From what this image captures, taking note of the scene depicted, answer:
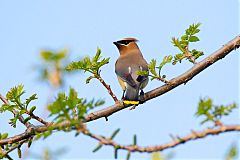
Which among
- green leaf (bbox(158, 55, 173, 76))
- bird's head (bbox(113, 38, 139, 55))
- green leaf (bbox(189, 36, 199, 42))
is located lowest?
bird's head (bbox(113, 38, 139, 55))

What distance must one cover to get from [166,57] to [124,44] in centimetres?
391

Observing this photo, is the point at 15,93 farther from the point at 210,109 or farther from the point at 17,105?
the point at 210,109

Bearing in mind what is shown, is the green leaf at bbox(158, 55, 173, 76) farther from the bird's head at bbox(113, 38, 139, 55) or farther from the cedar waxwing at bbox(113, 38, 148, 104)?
the bird's head at bbox(113, 38, 139, 55)

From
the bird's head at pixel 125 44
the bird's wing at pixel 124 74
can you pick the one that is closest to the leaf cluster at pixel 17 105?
the bird's wing at pixel 124 74

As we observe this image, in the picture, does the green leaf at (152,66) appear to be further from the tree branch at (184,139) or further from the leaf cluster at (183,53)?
the tree branch at (184,139)

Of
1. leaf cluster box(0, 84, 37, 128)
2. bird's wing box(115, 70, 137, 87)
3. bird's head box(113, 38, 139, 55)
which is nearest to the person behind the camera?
leaf cluster box(0, 84, 37, 128)

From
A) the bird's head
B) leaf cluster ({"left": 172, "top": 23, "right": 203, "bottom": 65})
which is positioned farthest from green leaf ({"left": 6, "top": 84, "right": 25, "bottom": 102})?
the bird's head

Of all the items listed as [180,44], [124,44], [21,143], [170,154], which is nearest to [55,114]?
[170,154]

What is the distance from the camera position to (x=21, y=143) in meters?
2.88

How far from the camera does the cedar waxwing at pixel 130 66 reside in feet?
17.5

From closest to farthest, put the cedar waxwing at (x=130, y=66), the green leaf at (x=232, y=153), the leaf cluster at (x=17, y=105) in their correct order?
the green leaf at (x=232, y=153), the leaf cluster at (x=17, y=105), the cedar waxwing at (x=130, y=66)

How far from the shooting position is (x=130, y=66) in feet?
20.1

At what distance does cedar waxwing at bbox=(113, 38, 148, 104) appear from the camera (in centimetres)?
533

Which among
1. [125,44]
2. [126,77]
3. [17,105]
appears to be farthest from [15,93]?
[125,44]
